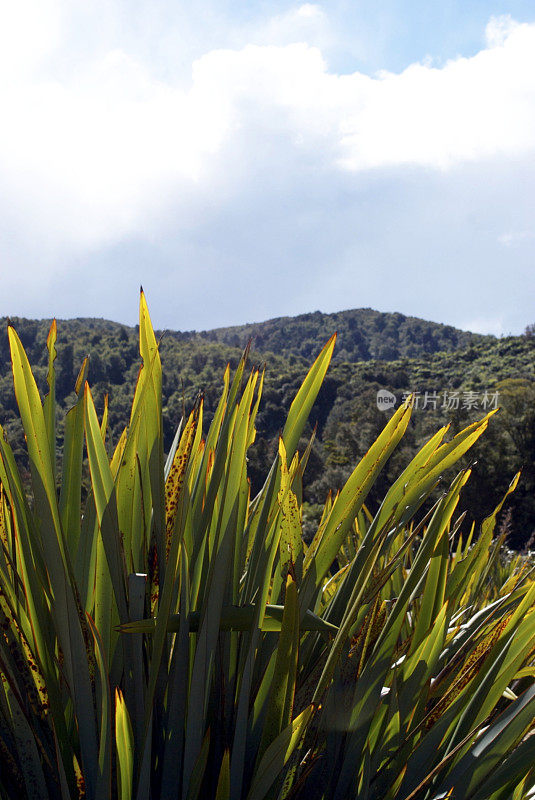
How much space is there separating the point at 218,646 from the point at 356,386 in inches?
1649

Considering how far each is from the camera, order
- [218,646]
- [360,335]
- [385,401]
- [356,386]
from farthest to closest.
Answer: [360,335]
[356,386]
[385,401]
[218,646]

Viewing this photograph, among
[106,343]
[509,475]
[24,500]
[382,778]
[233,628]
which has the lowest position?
[509,475]

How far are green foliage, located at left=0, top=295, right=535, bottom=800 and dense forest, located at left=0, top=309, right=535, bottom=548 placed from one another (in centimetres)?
15

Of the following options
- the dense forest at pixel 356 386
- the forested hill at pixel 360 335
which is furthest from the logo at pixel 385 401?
the forested hill at pixel 360 335

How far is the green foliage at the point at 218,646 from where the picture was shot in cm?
67

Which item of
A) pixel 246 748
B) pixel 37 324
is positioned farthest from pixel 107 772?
pixel 37 324

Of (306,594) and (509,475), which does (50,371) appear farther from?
(509,475)

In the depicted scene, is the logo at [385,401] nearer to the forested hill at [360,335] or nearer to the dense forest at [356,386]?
the dense forest at [356,386]

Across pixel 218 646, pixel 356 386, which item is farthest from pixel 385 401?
pixel 218 646

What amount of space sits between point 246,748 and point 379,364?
49527 mm

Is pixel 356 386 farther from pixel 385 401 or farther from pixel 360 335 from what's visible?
pixel 360 335

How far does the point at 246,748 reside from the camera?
0.75 metres

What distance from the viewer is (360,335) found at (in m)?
83.8

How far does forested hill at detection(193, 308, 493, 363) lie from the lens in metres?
79.2
